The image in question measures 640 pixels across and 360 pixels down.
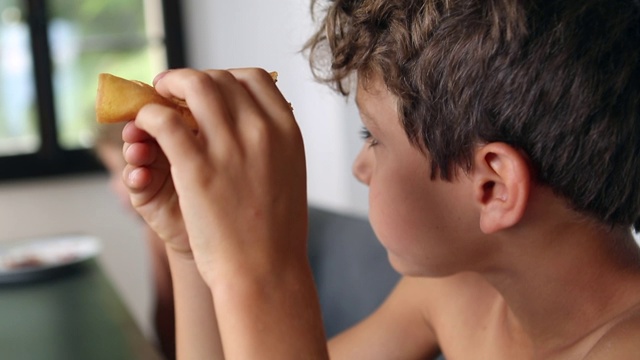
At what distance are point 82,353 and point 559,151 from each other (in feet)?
2.75

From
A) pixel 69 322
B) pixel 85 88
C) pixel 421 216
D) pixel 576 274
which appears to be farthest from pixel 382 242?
pixel 85 88

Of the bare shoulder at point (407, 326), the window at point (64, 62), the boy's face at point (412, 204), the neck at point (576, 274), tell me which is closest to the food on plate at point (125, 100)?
the boy's face at point (412, 204)

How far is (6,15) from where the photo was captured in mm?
3061

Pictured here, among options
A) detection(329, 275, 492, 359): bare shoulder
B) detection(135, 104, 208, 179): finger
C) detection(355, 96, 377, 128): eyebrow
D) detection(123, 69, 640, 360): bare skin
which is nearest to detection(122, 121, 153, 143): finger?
A: detection(123, 69, 640, 360): bare skin

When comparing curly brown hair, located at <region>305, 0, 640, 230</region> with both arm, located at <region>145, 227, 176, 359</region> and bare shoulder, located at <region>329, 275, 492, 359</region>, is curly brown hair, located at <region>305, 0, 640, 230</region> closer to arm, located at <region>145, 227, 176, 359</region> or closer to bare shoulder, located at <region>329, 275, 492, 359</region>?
bare shoulder, located at <region>329, 275, 492, 359</region>

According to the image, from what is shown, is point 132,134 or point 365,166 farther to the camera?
point 365,166

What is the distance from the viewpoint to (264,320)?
0.66 meters

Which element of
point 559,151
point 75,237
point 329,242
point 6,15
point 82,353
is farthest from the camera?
point 6,15

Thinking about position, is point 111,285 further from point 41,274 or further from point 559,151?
point 559,151

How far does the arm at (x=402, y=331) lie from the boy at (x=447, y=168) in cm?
21

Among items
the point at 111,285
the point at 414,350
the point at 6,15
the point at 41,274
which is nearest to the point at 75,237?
the point at 41,274

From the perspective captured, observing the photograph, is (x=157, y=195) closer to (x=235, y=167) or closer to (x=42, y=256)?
(x=235, y=167)

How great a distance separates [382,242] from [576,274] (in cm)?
20

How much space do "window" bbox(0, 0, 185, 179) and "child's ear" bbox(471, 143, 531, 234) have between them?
2.44 metres
